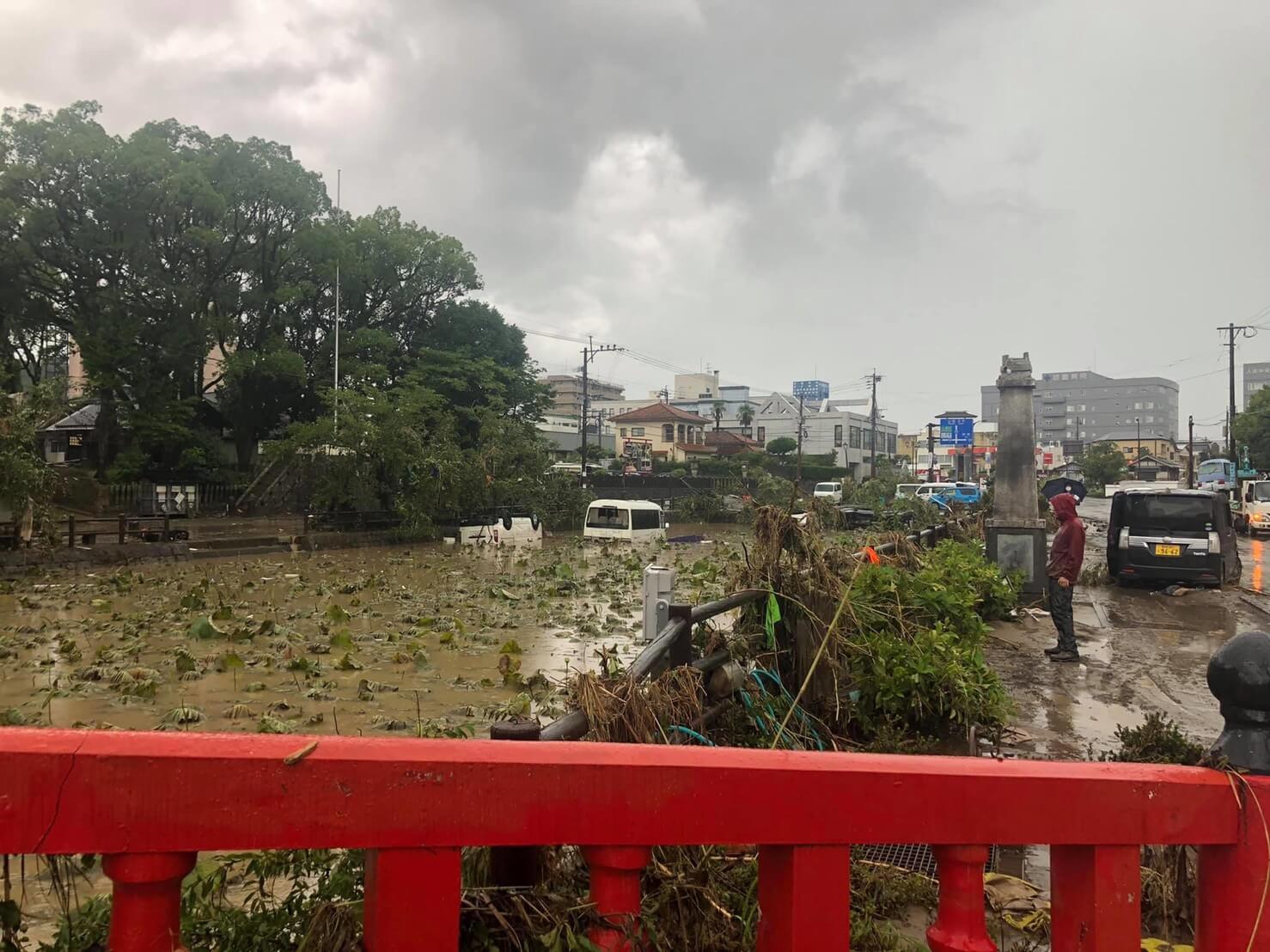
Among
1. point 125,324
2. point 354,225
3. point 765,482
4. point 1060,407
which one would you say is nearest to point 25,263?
point 125,324

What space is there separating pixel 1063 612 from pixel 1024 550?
390cm

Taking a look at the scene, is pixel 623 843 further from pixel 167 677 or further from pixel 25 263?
pixel 25 263

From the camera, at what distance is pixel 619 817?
1818 mm

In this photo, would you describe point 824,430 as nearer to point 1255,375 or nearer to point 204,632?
point 204,632

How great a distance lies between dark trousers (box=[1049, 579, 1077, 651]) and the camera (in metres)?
8.44

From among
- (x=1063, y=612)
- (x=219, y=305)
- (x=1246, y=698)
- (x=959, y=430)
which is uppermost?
(x=219, y=305)

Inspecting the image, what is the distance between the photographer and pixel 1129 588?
14.5 metres

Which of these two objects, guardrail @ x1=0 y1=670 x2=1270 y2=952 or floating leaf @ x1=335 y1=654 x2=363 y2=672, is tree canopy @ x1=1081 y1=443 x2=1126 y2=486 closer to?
floating leaf @ x1=335 y1=654 x2=363 y2=672

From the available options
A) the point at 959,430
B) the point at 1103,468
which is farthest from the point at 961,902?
the point at 1103,468

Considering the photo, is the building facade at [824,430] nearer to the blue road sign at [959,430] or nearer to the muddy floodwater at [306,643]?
the blue road sign at [959,430]

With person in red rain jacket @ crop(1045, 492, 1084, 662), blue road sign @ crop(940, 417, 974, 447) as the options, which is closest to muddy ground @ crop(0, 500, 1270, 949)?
person in red rain jacket @ crop(1045, 492, 1084, 662)

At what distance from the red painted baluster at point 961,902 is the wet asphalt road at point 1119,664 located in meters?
3.98

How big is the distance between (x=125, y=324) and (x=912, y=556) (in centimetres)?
3228

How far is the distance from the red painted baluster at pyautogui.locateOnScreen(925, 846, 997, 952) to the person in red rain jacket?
23.7 feet
